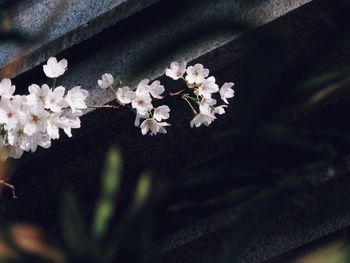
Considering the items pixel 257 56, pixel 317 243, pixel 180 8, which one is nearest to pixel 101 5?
pixel 317 243

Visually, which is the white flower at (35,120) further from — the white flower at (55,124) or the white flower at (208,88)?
the white flower at (208,88)

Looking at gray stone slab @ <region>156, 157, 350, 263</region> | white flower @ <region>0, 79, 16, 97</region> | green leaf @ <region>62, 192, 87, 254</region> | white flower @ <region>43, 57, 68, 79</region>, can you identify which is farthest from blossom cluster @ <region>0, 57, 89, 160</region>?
green leaf @ <region>62, 192, 87, 254</region>

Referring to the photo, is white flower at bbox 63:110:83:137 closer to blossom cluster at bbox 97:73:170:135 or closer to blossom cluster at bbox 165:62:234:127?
blossom cluster at bbox 97:73:170:135

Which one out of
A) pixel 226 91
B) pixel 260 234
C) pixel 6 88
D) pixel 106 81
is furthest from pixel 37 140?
pixel 260 234

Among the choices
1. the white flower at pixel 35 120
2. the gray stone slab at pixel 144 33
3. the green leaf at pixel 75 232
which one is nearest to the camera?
the green leaf at pixel 75 232

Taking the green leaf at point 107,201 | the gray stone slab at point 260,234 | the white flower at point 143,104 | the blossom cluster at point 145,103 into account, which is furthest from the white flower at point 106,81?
the green leaf at point 107,201

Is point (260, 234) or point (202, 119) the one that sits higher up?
point (202, 119)

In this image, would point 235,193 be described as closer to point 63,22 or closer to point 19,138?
point 19,138

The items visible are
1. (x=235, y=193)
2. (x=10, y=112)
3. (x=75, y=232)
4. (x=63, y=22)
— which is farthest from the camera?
(x=63, y=22)
